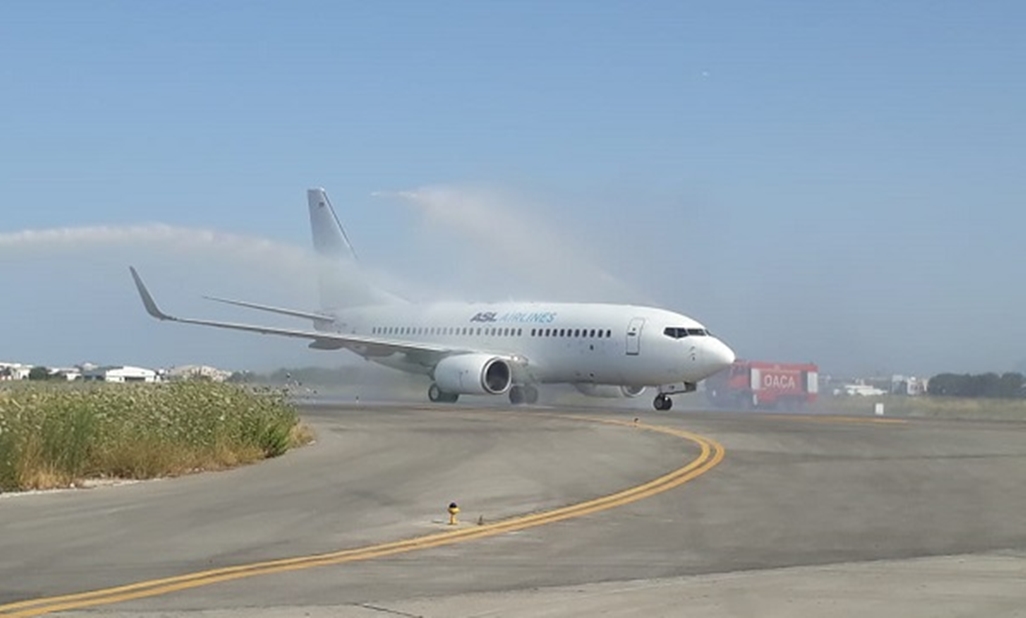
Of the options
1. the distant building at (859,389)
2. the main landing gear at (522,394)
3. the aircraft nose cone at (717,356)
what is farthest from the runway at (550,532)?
the distant building at (859,389)

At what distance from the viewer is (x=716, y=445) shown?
27.0 m

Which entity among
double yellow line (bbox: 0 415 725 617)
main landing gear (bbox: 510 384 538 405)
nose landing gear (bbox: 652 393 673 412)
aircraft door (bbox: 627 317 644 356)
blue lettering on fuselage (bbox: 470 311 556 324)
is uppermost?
blue lettering on fuselage (bbox: 470 311 556 324)

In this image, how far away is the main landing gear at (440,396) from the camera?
2173 inches

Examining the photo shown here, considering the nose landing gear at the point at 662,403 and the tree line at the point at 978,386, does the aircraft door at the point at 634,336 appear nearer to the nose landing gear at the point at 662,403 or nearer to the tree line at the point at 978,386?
the nose landing gear at the point at 662,403

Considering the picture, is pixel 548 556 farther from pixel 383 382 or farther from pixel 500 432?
pixel 383 382

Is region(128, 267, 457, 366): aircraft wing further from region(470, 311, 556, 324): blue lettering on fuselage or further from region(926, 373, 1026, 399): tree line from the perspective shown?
region(926, 373, 1026, 399): tree line

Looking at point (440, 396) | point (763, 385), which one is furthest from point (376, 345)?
point (763, 385)

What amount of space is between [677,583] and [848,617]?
6.45ft

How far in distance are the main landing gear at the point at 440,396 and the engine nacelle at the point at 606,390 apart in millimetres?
4833

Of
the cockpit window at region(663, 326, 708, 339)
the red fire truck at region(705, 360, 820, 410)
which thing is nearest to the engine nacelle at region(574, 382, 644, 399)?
the cockpit window at region(663, 326, 708, 339)

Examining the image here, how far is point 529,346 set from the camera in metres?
54.0

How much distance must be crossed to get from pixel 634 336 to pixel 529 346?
5.52 metres

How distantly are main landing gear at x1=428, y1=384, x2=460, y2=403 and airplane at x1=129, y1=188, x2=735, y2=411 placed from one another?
52 millimetres

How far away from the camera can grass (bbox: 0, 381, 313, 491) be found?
2030 centimetres
